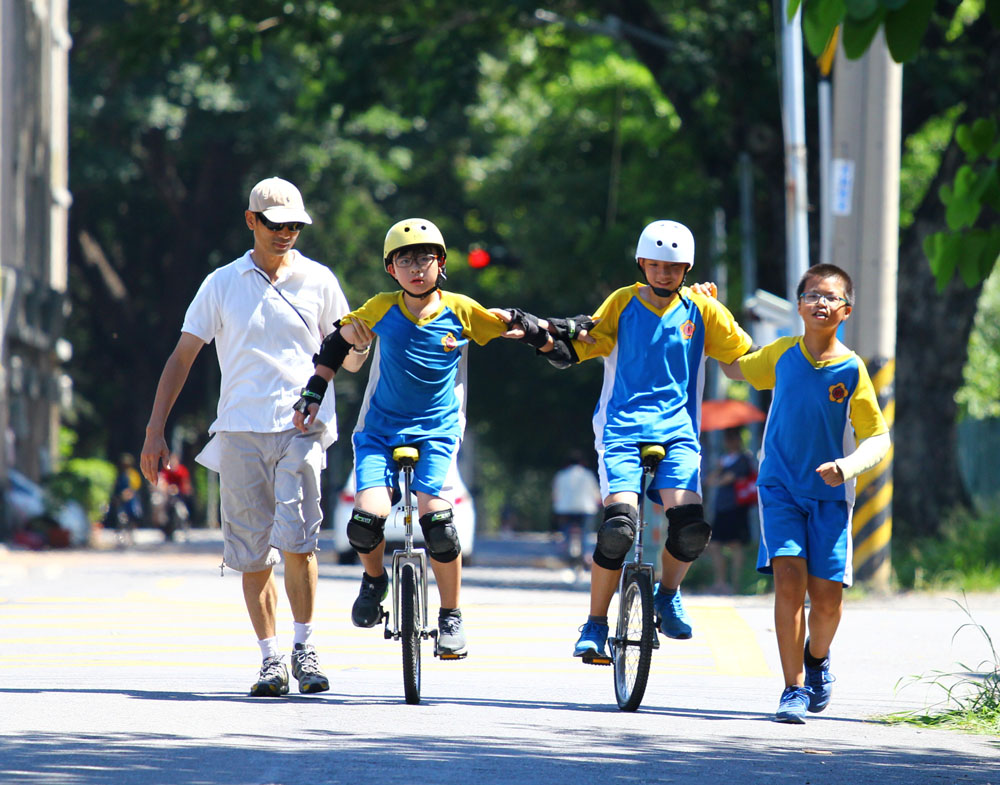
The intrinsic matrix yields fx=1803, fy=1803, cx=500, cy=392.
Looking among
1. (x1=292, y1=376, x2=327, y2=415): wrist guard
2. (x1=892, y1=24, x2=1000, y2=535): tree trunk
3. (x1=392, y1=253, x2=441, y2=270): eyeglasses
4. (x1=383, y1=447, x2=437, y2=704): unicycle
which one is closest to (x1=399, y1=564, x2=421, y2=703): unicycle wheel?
(x1=383, y1=447, x2=437, y2=704): unicycle

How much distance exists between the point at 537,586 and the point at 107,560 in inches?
291

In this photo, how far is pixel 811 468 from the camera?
6660 mm

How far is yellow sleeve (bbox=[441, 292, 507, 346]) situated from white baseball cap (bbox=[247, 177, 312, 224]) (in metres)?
0.66

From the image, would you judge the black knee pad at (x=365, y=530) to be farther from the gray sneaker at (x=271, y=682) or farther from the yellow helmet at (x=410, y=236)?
the yellow helmet at (x=410, y=236)

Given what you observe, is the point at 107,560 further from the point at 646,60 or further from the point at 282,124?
the point at 282,124

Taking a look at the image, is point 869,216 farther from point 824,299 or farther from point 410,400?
point 410,400

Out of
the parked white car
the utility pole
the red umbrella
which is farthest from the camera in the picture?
the red umbrella

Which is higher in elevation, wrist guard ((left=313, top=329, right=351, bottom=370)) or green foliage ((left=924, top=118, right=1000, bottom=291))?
green foliage ((left=924, top=118, right=1000, bottom=291))

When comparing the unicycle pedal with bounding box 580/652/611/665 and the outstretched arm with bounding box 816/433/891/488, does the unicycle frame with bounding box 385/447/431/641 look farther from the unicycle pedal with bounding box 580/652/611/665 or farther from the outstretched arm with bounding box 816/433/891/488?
the outstretched arm with bounding box 816/433/891/488

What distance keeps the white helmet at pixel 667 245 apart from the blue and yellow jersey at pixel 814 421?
61 cm

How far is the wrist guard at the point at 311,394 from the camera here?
22.4 ft

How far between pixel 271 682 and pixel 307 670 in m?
0.21

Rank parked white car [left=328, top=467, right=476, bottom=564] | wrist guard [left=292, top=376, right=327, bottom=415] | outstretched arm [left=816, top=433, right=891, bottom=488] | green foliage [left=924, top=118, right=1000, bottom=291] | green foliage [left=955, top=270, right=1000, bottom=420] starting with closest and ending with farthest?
green foliage [left=924, top=118, right=1000, bottom=291] → outstretched arm [left=816, top=433, right=891, bottom=488] → wrist guard [left=292, top=376, right=327, bottom=415] → parked white car [left=328, top=467, right=476, bottom=564] → green foliage [left=955, top=270, right=1000, bottom=420]

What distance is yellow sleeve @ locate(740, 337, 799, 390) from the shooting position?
6.84 m
